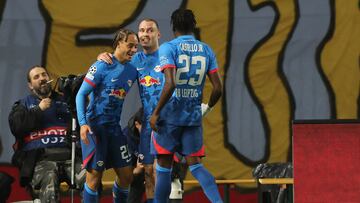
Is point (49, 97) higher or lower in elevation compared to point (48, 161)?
higher

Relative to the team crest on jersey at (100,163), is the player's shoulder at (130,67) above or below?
above

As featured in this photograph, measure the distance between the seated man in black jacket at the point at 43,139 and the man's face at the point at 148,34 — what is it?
1.31 metres

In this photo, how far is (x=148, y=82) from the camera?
359 inches

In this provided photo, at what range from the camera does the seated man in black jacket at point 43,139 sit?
9742 mm

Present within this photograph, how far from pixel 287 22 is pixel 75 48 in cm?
298

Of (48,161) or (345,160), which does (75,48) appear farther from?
(345,160)

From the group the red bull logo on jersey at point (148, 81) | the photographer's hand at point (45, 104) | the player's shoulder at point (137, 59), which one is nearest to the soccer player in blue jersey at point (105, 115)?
the red bull logo on jersey at point (148, 81)

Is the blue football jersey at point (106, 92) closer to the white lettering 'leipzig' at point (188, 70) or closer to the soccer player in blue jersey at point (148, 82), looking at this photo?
the soccer player in blue jersey at point (148, 82)

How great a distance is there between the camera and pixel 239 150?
12.3 m

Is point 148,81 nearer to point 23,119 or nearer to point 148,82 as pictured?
point 148,82

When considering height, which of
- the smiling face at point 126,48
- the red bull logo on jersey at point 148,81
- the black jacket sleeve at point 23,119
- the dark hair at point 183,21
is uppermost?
the dark hair at point 183,21

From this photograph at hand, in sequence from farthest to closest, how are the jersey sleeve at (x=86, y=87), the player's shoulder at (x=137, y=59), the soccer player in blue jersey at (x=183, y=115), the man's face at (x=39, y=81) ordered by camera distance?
the man's face at (x=39, y=81) < the player's shoulder at (x=137, y=59) < the jersey sleeve at (x=86, y=87) < the soccer player in blue jersey at (x=183, y=115)

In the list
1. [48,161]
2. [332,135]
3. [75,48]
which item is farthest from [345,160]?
[75,48]

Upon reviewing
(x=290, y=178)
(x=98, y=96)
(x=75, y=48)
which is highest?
(x=75, y=48)
